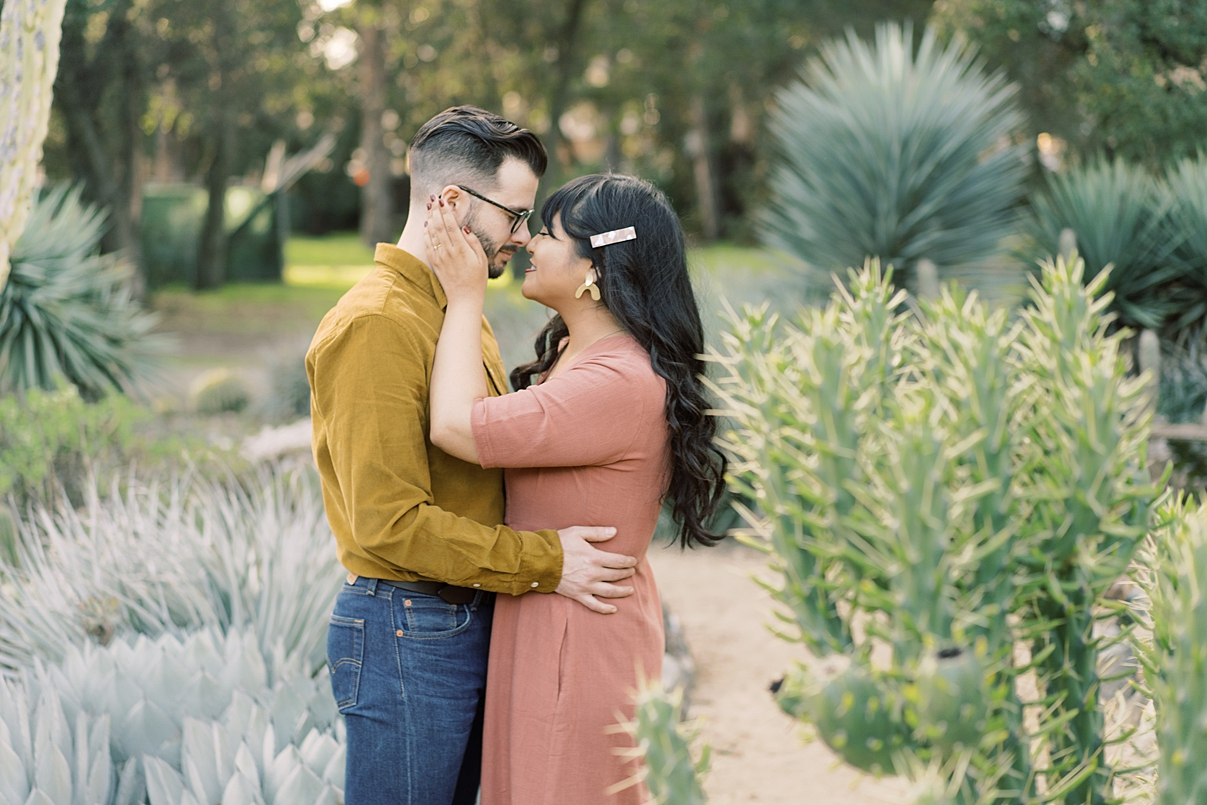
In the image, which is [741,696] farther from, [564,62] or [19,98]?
[564,62]

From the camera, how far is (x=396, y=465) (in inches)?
87.5

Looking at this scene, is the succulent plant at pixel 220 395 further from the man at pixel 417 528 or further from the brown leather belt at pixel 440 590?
the brown leather belt at pixel 440 590

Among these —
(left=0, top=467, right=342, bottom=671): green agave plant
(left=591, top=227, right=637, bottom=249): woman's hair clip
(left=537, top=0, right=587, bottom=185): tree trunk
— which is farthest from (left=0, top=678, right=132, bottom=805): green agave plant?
(left=537, top=0, right=587, bottom=185): tree trunk

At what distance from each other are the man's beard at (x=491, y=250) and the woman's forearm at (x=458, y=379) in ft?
0.61

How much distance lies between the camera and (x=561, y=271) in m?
2.44

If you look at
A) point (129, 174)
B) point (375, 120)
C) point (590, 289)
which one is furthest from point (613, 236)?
point (375, 120)

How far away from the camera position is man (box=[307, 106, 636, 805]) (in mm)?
2234

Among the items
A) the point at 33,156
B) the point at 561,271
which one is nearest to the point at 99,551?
the point at 33,156

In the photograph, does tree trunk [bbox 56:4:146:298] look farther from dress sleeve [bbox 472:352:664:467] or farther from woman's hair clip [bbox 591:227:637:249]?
dress sleeve [bbox 472:352:664:467]

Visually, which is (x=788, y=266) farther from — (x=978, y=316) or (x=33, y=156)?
(x=978, y=316)

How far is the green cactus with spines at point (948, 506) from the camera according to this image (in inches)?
50.2

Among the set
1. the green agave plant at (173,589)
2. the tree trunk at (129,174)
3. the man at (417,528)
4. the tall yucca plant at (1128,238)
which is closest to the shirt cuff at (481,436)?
the man at (417,528)

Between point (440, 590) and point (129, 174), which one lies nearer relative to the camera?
point (440, 590)

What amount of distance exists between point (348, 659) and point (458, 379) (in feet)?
2.34
